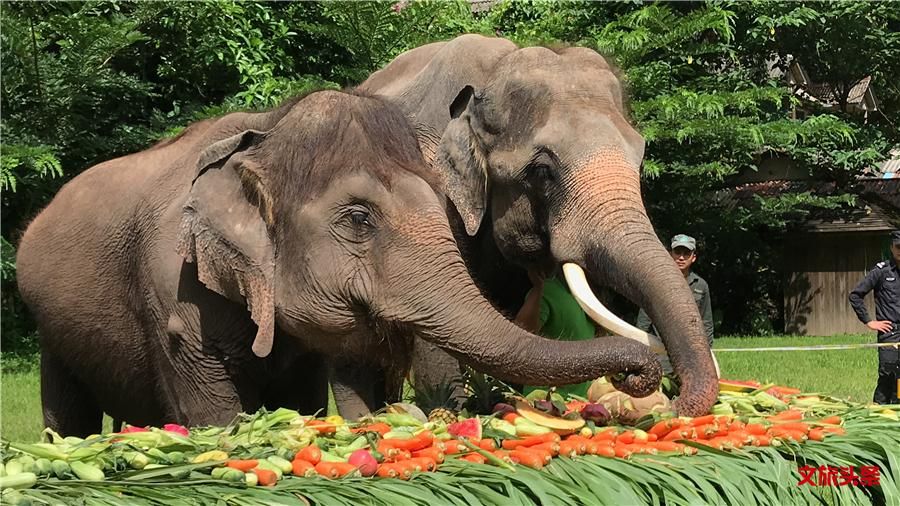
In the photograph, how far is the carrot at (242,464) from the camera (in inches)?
115

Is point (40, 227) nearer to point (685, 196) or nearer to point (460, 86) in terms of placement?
point (460, 86)

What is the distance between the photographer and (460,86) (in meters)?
5.14

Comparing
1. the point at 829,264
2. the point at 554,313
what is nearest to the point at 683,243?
the point at 554,313

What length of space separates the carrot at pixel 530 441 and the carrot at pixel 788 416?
2.96 ft

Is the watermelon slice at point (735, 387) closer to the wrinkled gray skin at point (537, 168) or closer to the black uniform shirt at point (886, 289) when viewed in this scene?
the wrinkled gray skin at point (537, 168)

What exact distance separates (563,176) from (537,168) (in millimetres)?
145

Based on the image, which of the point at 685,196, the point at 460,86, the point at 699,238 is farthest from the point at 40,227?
the point at 699,238

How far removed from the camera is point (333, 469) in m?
2.99

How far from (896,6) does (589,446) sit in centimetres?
1678

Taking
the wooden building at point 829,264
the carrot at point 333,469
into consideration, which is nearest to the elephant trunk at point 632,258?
the carrot at point 333,469

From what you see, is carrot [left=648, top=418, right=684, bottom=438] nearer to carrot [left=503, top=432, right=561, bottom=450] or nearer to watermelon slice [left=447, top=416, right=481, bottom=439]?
carrot [left=503, top=432, right=561, bottom=450]

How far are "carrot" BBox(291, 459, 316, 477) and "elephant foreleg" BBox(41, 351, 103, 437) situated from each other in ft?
9.40

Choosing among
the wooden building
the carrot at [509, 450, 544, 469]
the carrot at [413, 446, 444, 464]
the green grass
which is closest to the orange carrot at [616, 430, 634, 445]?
the carrot at [509, 450, 544, 469]

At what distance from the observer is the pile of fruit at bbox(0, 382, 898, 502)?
2.84 m
